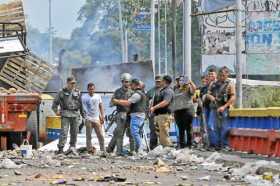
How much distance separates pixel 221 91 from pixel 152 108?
1941 millimetres

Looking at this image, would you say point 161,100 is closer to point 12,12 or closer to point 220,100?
point 220,100

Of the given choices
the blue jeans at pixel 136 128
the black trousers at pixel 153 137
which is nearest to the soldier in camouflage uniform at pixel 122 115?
the blue jeans at pixel 136 128

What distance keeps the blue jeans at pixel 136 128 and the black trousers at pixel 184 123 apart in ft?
2.96

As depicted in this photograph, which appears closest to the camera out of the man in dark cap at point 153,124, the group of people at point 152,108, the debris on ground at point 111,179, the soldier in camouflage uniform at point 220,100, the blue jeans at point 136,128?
the debris on ground at point 111,179

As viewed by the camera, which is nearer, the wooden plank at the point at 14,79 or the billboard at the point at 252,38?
the wooden plank at the point at 14,79

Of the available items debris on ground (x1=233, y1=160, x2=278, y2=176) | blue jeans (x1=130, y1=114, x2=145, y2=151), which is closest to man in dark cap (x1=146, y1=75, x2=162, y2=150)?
blue jeans (x1=130, y1=114, x2=145, y2=151)

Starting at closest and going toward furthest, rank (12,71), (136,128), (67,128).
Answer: (136,128) < (67,128) < (12,71)

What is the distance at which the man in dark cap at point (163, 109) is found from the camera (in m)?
19.6

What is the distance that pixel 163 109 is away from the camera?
65.2ft

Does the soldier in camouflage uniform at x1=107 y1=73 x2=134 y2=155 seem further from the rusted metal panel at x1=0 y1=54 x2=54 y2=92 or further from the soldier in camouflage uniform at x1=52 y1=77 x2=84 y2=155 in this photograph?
the rusted metal panel at x1=0 y1=54 x2=54 y2=92

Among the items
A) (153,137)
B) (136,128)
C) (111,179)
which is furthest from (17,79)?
(111,179)

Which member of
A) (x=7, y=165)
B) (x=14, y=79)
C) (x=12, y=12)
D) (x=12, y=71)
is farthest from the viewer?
(x=12, y=12)

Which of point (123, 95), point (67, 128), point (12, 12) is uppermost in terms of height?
point (12, 12)

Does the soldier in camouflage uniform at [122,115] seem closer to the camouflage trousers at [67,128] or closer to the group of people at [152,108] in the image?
the group of people at [152,108]
